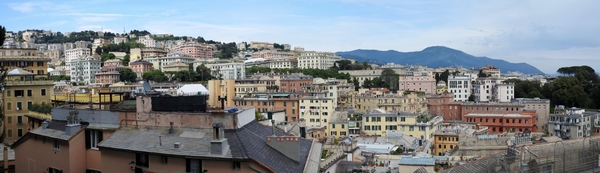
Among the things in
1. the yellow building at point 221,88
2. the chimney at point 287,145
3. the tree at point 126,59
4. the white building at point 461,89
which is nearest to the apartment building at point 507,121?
the white building at point 461,89

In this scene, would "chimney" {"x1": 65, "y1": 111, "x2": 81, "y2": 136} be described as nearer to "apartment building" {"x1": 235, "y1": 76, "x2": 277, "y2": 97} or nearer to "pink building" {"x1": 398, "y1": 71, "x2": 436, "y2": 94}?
"apartment building" {"x1": 235, "y1": 76, "x2": 277, "y2": 97}

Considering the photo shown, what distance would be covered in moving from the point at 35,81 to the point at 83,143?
655 inches

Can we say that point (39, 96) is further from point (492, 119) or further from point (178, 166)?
point (492, 119)

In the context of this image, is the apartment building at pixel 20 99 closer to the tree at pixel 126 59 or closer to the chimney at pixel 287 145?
the chimney at pixel 287 145

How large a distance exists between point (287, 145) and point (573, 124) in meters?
45.5

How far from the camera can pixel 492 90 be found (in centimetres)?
7612

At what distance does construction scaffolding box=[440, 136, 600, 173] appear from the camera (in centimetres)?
1080

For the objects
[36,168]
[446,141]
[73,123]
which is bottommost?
[446,141]

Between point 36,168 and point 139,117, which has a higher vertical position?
point 139,117

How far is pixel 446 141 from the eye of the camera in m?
40.9

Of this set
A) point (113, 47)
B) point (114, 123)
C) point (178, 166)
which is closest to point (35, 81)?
point (114, 123)

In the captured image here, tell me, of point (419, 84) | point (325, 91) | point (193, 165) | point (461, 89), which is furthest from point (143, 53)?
point (193, 165)

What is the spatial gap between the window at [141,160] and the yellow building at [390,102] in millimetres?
43735

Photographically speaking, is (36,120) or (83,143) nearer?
(83,143)
